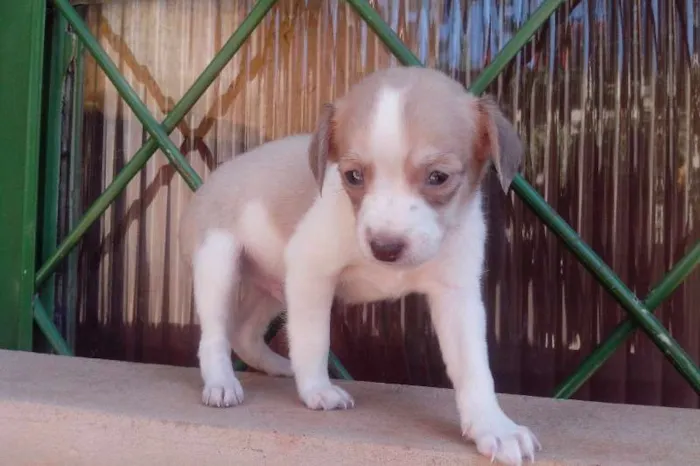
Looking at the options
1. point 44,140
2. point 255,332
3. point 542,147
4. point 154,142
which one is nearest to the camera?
point 255,332

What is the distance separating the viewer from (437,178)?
1.99 meters

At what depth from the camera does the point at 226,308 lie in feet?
8.55

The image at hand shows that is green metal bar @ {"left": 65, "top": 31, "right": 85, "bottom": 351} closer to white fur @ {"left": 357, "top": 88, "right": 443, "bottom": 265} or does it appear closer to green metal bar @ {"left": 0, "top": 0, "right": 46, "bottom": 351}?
green metal bar @ {"left": 0, "top": 0, "right": 46, "bottom": 351}

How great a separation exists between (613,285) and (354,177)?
1497 mm

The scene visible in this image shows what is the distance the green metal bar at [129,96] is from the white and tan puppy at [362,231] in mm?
738

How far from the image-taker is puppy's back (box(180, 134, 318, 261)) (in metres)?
2.53

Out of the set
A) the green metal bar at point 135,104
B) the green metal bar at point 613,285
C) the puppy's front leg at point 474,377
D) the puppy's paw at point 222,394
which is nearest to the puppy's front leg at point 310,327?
the puppy's paw at point 222,394

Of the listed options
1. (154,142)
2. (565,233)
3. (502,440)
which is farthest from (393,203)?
(154,142)

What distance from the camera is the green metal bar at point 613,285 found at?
118 inches

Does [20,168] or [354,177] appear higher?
[354,177]

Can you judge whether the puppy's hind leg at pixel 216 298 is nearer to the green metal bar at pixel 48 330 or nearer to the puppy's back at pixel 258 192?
the puppy's back at pixel 258 192

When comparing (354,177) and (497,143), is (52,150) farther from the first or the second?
(497,143)

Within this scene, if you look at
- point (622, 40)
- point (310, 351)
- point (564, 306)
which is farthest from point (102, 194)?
point (622, 40)

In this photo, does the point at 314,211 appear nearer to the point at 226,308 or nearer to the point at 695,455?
the point at 226,308
